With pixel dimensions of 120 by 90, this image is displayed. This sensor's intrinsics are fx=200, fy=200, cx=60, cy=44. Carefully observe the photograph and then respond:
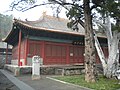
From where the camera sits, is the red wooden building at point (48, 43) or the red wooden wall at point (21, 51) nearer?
the red wooden building at point (48, 43)

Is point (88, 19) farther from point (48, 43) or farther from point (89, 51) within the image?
point (48, 43)

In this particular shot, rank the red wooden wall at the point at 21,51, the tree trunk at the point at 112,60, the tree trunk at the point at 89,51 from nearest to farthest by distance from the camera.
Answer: the tree trunk at the point at 89,51
the tree trunk at the point at 112,60
the red wooden wall at the point at 21,51

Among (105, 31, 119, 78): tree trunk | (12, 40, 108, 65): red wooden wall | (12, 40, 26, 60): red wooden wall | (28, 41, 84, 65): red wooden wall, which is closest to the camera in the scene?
(105, 31, 119, 78): tree trunk

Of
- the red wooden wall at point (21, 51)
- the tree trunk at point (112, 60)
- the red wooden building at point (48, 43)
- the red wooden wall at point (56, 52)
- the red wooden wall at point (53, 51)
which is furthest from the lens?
the red wooden wall at point (21, 51)

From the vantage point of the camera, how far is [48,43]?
19391 mm

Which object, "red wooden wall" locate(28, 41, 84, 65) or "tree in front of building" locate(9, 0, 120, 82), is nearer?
"tree in front of building" locate(9, 0, 120, 82)

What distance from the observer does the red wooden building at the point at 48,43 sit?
1798 centimetres

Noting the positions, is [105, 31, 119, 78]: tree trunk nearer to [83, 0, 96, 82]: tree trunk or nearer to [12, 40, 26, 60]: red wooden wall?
[83, 0, 96, 82]: tree trunk

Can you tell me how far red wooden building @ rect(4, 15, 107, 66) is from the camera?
17984 mm

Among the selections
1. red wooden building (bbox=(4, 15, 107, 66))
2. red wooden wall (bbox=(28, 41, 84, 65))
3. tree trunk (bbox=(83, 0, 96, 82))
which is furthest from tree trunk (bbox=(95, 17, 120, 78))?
red wooden wall (bbox=(28, 41, 84, 65))

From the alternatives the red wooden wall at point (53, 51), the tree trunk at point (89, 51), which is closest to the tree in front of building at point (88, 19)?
the tree trunk at point (89, 51)

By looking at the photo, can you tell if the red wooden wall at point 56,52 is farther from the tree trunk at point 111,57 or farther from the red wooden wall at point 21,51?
the tree trunk at point 111,57

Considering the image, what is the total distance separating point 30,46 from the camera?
18.4m

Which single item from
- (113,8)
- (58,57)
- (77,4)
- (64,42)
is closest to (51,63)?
(58,57)
